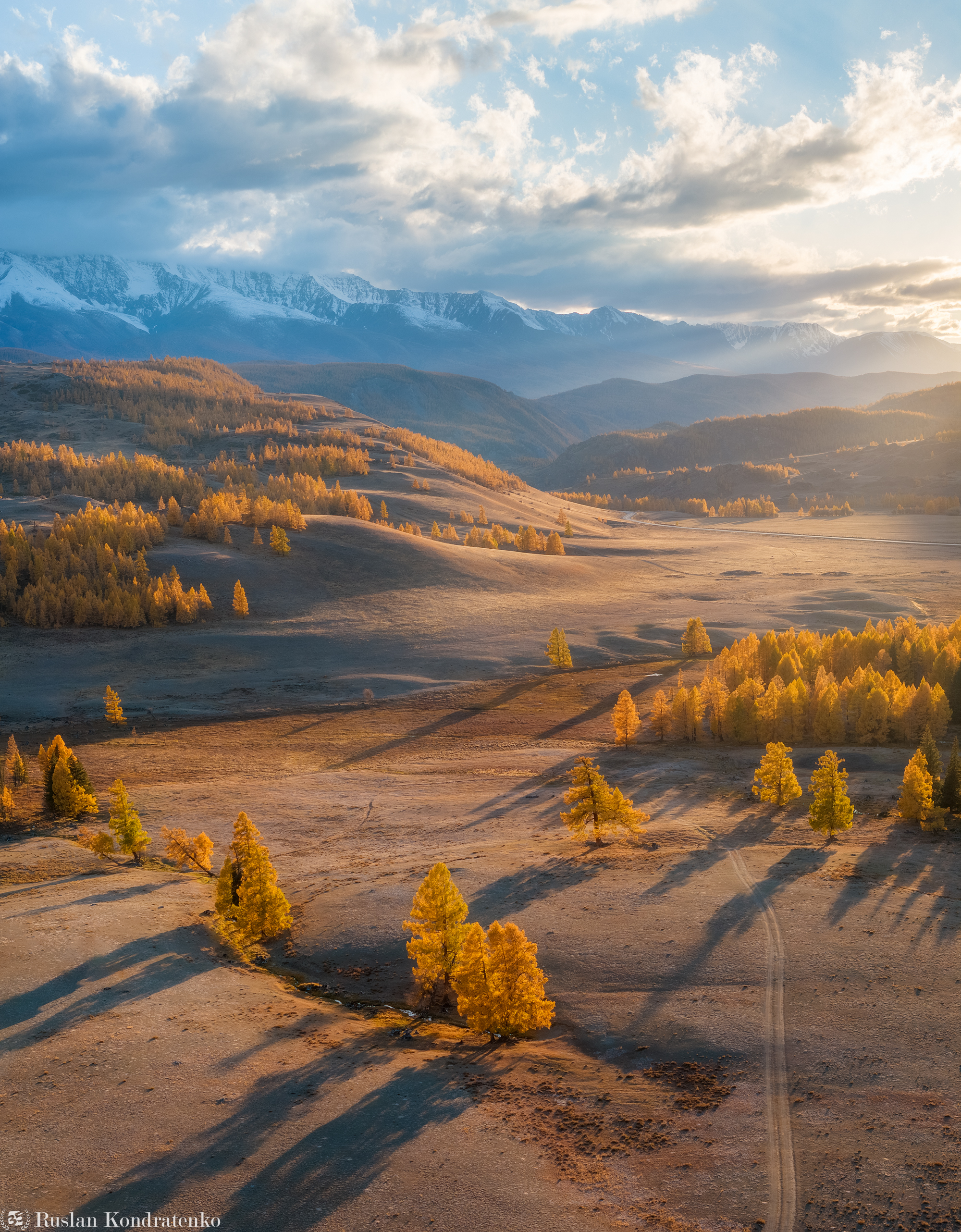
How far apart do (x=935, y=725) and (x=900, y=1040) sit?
2191 inches

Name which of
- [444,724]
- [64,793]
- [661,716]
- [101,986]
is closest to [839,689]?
[661,716]

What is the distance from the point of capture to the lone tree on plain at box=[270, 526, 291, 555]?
479ft

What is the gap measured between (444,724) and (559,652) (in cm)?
2615

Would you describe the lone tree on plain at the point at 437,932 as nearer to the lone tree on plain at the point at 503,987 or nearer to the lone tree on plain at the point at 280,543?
the lone tree on plain at the point at 503,987

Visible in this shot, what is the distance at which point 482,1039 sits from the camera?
30281 millimetres

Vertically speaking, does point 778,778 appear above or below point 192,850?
below

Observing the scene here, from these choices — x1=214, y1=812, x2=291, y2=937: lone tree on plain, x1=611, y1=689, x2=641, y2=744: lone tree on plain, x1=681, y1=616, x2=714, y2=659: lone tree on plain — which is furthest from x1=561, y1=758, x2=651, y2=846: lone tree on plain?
x1=681, y1=616, x2=714, y2=659: lone tree on plain

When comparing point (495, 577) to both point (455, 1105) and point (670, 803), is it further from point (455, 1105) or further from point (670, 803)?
point (455, 1105)

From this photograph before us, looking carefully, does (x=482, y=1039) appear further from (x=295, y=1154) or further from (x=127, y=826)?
(x=127, y=826)

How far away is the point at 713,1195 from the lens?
21.3m

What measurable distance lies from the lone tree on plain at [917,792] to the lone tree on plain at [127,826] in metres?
50.1

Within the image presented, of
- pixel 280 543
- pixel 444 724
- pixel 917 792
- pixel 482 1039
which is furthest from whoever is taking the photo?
pixel 280 543

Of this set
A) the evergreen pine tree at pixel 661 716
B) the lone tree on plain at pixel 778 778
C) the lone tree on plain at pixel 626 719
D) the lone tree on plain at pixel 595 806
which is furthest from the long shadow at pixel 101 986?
the evergreen pine tree at pixel 661 716

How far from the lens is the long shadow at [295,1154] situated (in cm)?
2055
